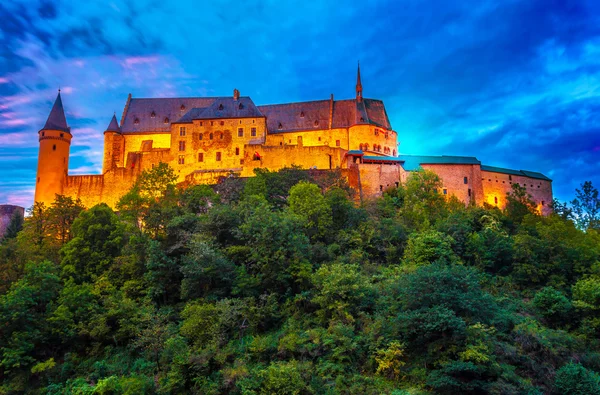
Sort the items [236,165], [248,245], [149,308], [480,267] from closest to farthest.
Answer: [149,308] < [248,245] < [480,267] < [236,165]

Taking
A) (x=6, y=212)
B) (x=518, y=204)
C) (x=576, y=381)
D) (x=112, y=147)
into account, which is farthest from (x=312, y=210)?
(x=112, y=147)

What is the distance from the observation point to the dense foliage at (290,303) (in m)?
25.5

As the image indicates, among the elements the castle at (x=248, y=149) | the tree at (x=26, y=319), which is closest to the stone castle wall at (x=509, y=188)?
the castle at (x=248, y=149)

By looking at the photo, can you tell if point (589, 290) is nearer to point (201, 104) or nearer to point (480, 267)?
point (480, 267)

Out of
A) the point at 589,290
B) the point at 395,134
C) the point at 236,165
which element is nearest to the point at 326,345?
the point at 589,290

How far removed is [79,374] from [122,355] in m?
2.45

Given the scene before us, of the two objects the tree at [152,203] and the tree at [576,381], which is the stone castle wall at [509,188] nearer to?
the tree at [576,381]

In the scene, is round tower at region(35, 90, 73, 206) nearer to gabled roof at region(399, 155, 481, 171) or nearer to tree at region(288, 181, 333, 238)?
tree at region(288, 181, 333, 238)

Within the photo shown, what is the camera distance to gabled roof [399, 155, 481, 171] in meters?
58.9

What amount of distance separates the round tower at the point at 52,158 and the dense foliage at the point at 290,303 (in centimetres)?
2267

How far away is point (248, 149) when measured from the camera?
58375 mm

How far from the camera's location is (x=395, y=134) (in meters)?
69.8

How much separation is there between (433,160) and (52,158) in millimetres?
45464

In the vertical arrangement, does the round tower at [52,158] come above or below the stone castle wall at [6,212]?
above
